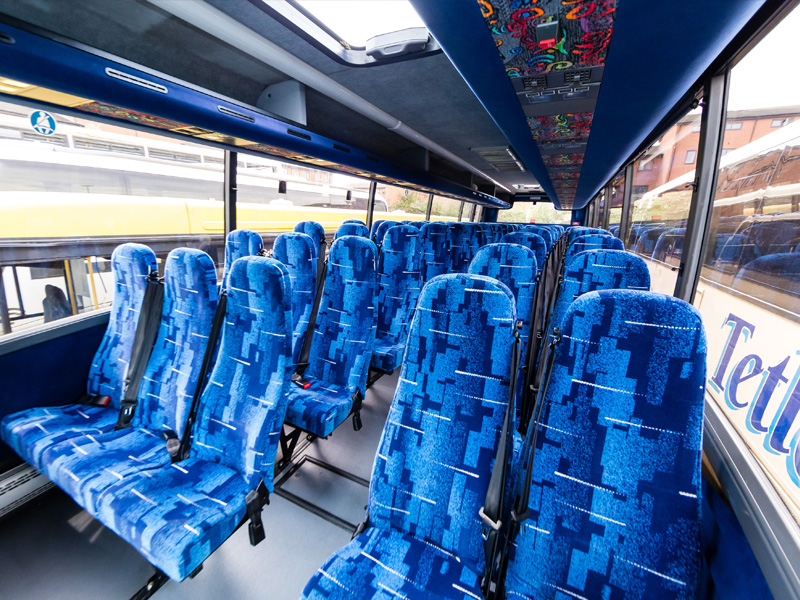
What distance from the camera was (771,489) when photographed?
2.87ft

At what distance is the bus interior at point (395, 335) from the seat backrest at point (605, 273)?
0.02 metres

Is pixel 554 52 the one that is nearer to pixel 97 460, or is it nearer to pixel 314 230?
pixel 314 230

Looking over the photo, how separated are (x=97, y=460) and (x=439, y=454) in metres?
1.54

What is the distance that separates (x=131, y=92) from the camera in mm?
2045

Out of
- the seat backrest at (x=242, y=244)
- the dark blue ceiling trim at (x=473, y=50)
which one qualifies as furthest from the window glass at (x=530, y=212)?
the seat backrest at (x=242, y=244)

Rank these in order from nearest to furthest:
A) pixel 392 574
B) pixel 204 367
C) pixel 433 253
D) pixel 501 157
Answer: pixel 392 574, pixel 204 367, pixel 433 253, pixel 501 157

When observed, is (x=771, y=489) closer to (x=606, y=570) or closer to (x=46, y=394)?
(x=606, y=570)

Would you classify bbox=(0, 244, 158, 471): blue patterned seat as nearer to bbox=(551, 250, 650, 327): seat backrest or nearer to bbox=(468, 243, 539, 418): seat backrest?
bbox=(468, 243, 539, 418): seat backrest

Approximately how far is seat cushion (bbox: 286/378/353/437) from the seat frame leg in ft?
2.63

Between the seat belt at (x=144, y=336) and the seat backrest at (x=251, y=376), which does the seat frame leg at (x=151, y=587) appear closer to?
the seat backrest at (x=251, y=376)

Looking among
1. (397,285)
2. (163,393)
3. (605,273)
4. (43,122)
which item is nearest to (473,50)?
(605,273)

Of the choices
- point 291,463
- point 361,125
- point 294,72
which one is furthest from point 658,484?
point 361,125

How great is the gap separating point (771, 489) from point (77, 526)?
9.21 ft

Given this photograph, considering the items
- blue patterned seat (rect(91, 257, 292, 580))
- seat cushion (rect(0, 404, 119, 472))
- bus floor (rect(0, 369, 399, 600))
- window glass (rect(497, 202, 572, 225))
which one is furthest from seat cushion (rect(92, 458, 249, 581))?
window glass (rect(497, 202, 572, 225))
